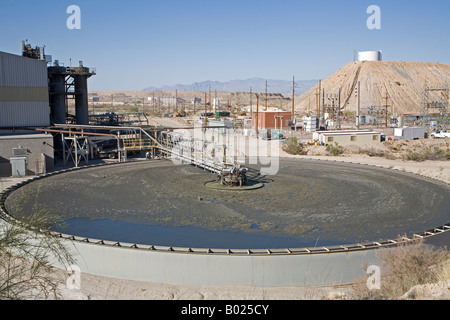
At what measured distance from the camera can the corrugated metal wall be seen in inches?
1017

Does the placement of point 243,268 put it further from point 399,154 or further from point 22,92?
point 399,154

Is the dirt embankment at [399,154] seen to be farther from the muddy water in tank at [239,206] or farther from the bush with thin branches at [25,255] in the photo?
the bush with thin branches at [25,255]

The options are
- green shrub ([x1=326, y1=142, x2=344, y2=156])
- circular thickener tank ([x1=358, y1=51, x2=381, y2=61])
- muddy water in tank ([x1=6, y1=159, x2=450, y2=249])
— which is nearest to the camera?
muddy water in tank ([x1=6, y1=159, x2=450, y2=249])

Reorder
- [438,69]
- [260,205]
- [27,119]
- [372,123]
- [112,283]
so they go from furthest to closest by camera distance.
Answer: [438,69] < [372,123] < [27,119] < [260,205] < [112,283]

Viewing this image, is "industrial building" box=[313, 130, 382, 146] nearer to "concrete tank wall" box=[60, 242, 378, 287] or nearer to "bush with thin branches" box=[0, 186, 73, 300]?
"concrete tank wall" box=[60, 242, 378, 287]

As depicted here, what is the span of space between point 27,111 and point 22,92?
1271 millimetres

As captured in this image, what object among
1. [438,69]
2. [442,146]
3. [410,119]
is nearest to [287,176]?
[442,146]

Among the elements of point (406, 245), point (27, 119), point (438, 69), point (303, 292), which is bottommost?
point (303, 292)

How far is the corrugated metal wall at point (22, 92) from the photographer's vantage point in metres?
25.8

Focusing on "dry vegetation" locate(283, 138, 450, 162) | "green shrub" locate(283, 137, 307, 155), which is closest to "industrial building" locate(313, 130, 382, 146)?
"dry vegetation" locate(283, 138, 450, 162)

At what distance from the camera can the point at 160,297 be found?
962cm

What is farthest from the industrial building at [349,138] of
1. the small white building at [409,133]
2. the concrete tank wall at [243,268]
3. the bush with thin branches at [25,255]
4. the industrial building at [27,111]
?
the bush with thin branches at [25,255]

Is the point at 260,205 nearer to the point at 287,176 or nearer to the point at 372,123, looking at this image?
the point at 287,176

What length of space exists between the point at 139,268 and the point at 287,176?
41.2 ft
